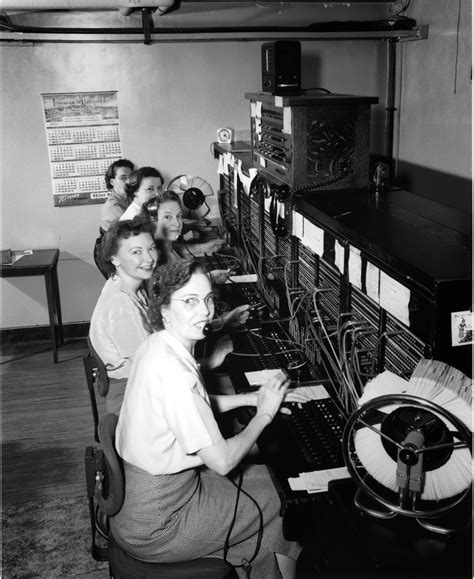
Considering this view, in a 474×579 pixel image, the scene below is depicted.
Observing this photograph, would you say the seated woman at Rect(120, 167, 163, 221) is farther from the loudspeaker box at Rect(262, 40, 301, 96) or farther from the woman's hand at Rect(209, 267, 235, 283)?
the loudspeaker box at Rect(262, 40, 301, 96)

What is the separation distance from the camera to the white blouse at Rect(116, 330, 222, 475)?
1751mm

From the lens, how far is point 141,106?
474 centimetres

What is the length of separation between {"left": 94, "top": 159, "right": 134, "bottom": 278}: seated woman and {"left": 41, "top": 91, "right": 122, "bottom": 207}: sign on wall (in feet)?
0.69

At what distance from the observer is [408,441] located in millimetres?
1377

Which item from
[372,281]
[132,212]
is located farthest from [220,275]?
[372,281]

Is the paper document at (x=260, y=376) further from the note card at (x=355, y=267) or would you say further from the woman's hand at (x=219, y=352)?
the note card at (x=355, y=267)

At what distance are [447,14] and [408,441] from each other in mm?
3517

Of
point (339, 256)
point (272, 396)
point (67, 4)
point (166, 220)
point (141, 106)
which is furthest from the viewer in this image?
point (141, 106)

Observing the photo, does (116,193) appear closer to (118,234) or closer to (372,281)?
(118,234)

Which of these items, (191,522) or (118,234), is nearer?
(191,522)

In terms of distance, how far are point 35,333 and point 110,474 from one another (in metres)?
3.58

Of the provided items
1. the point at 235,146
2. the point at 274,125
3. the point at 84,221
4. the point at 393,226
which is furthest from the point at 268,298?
the point at 84,221

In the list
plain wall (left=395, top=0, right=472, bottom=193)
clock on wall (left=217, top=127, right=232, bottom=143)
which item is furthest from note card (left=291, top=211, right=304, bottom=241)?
clock on wall (left=217, top=127, right=232, bottom=143)

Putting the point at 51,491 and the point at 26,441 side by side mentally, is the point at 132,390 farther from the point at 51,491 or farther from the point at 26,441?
the point at 26,441
